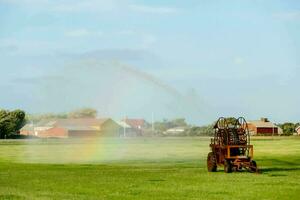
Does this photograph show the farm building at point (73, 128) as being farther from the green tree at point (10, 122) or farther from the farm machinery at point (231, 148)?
the farm machinery at point (231, 148)

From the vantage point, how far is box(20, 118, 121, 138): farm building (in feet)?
516

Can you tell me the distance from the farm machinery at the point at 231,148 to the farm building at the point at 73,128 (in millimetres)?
108596

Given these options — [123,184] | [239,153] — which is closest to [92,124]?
[239,153]

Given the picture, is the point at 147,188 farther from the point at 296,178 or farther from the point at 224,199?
the point at 296,178

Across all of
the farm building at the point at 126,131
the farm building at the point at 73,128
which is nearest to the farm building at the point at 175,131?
the farm building at the point at 126,131

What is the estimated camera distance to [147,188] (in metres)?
30.5

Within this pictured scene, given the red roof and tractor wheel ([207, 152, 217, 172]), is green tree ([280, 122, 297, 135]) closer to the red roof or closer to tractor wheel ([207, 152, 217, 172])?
the red roof

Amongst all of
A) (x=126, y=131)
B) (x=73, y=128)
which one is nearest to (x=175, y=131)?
(x=126, y=131)

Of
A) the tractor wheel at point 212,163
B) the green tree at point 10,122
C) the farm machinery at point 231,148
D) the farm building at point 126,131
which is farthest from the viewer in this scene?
the farm building at point 126,131

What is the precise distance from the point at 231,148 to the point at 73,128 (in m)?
129

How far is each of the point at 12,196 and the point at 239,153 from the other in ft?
65.7

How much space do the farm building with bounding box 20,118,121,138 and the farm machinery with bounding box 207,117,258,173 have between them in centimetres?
10860

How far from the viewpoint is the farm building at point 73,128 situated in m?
157

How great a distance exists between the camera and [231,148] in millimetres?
42625
